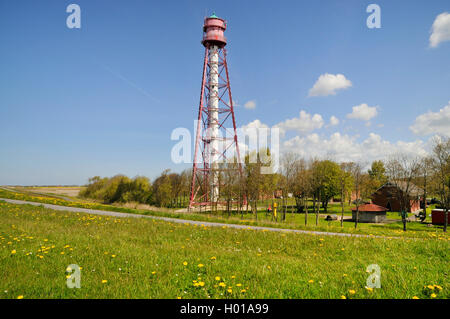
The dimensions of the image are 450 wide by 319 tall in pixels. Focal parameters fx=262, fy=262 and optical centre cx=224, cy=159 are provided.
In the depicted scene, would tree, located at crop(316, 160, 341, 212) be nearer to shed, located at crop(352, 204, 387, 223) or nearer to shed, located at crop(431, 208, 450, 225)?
shed, located at crop(352, 204, 387, 223)

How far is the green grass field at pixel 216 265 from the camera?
4781 mm

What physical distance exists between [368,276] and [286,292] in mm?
2029

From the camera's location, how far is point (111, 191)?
202 feet

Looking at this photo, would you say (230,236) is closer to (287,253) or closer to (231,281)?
(287,253)

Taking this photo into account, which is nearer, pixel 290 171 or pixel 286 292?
pixel 286 292

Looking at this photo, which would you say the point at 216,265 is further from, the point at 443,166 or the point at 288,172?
the point at 443,166

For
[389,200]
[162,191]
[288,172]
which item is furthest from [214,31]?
[389,200]

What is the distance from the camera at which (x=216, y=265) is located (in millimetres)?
6145

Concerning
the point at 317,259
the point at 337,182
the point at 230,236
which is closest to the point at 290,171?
the point at 337,182

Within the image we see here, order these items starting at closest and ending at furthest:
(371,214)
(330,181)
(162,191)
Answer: (371,214)
(330,181)
(162,191)

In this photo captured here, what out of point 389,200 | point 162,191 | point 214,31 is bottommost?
point 389,200

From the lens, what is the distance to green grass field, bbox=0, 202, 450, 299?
15.7 ft

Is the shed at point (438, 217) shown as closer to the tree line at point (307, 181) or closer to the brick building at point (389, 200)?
the tree line at point (307, 181)

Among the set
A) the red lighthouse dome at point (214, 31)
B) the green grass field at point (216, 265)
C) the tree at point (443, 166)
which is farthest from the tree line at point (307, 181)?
the green grass field at point (216, 265)
